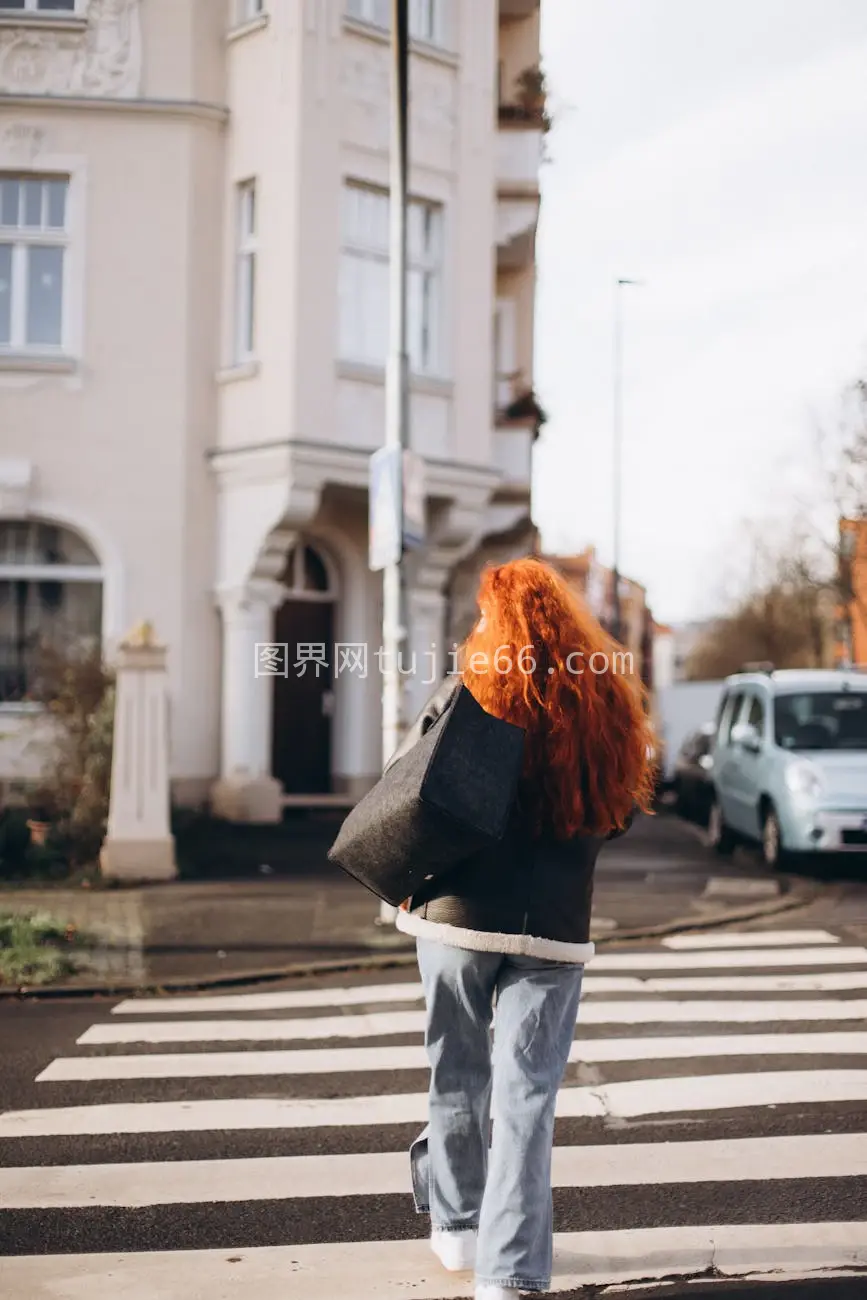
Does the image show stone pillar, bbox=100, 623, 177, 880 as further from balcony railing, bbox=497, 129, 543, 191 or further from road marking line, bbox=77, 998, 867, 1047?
balcony railing, bbox=497, 129, 543, 191

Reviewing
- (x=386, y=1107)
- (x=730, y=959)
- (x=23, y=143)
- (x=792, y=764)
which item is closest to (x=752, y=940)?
(x=730, y=959)

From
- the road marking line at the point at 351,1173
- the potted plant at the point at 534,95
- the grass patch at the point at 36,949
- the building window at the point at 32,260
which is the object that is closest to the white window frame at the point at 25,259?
the building window at the point at 32,260

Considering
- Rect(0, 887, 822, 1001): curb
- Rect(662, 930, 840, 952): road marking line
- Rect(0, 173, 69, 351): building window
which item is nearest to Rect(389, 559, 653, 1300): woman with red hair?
Rect(0, 887, 822, 1001): curb

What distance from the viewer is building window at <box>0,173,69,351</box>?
61.7 feet

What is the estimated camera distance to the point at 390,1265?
452cm

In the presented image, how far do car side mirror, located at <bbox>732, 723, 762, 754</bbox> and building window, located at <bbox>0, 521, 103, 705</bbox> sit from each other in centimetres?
756

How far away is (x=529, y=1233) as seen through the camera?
4012mm

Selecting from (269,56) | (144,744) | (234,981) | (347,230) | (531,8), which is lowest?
(234,981)

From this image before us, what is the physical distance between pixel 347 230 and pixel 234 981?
1173cm

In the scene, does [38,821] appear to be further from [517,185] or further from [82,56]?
[517,185]

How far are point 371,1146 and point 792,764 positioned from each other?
946cm

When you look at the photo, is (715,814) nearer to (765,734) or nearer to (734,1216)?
(765,734)

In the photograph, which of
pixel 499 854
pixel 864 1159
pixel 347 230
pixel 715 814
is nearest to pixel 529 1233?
pixel 499 854

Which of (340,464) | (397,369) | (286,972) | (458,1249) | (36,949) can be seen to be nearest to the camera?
(458,1249)
